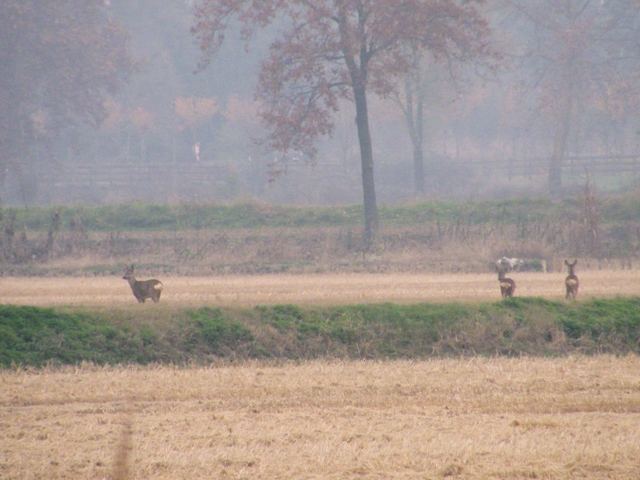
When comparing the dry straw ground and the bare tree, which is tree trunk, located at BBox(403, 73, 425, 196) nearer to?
the bare tree

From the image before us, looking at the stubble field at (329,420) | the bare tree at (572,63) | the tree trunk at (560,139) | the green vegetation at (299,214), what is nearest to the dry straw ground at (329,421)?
the stubble field at (329,420)

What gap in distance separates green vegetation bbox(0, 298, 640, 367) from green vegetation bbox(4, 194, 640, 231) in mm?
13199

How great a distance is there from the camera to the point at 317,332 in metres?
11.2

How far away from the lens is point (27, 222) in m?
25.1

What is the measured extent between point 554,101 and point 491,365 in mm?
36386

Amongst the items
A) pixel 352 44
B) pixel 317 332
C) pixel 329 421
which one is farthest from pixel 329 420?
pixel 352 44

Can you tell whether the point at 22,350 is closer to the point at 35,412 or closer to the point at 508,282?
the point at 35,412

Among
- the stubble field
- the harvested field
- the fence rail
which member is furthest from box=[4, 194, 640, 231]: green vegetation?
the fence rail

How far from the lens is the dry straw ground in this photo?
20.6 feet

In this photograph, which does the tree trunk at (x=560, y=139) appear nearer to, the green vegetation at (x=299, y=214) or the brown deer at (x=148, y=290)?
the green vegetation at (x=299, y=214)

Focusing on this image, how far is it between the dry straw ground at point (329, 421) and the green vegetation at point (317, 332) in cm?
70

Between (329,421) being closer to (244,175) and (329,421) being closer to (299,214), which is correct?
(299,214)

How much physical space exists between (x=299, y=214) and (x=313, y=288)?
11581 mm

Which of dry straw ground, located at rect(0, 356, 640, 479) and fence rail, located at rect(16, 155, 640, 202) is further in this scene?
fence rail, located at rect(16, 155, 640, 202)
